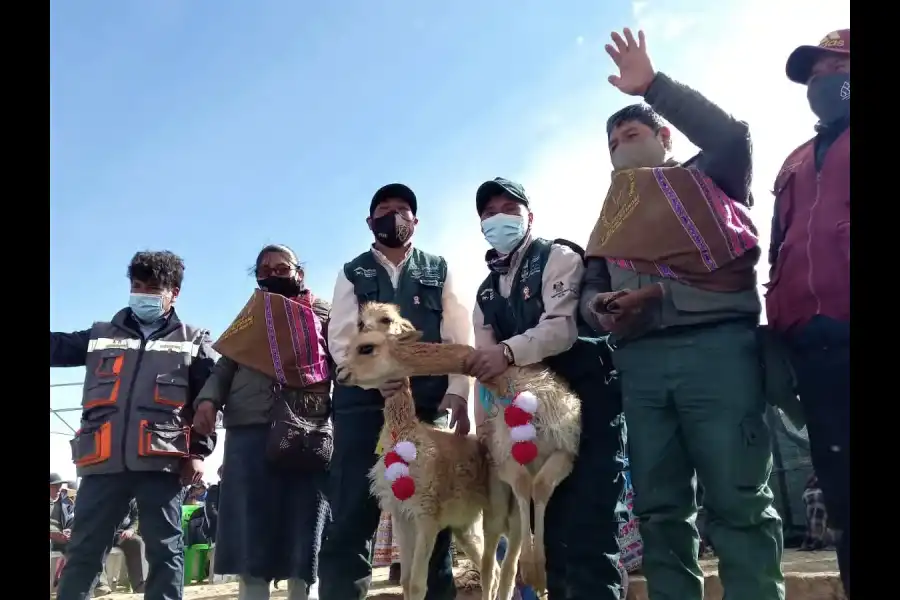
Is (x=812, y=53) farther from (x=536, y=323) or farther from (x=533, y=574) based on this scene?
(x=533, y=574)

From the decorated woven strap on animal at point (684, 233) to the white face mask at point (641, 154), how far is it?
8.2 inches

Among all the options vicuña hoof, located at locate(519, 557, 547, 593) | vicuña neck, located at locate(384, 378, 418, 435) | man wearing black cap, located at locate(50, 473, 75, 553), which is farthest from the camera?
man wearing black cap, located at locate(50, 473, 75, 553)

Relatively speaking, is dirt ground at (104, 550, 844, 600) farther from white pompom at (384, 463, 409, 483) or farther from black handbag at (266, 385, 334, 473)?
white pompom at (384, 463, 409, 483)

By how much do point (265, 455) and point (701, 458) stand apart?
3.08m

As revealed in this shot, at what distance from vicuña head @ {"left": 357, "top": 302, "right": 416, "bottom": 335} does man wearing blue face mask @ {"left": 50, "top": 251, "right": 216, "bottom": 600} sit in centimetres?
191

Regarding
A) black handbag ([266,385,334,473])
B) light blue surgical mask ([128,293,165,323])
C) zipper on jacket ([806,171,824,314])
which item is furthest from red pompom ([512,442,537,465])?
light blue surgical mask ([128,293,165,323])

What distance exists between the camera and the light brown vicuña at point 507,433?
146 inches

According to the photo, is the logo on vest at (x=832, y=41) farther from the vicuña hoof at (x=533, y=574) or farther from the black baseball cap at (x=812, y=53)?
the vicuña hoof at (x=533, y=574)

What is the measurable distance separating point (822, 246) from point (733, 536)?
1.33 m

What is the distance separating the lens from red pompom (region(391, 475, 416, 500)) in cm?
397

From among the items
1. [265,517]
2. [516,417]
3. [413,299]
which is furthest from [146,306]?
[516,417]

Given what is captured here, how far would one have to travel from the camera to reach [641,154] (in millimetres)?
3877

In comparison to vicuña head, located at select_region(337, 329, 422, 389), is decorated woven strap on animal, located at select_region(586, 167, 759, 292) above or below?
above

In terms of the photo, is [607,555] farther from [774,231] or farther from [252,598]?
[252,598]
